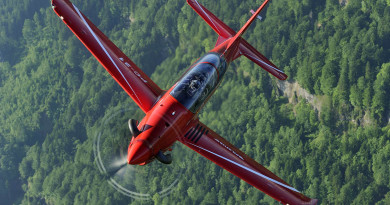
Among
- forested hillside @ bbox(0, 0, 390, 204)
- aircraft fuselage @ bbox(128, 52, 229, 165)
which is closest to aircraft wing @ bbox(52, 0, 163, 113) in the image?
aircraft fuselage @ bbox(128, 52, 229, 165)

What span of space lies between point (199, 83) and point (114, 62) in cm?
845

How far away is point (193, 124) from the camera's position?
53250 millimetres

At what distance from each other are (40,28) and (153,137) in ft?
502

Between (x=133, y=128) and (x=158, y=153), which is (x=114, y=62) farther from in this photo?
(x=158, y=153)

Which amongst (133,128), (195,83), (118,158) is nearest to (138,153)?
(133,128)

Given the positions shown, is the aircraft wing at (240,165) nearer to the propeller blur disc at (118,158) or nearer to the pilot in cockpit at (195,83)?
the pilot in cockpit at (195,83)

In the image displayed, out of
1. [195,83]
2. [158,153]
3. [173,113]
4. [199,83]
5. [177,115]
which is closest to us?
[158,153]

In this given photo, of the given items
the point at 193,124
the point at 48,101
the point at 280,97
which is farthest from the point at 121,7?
the point at 193,124

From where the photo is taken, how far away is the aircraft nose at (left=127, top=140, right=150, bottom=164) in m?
47.0

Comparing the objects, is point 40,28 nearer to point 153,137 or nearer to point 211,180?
point 211,180

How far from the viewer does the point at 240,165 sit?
53375 millimetres

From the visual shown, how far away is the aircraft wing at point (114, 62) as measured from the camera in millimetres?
53594

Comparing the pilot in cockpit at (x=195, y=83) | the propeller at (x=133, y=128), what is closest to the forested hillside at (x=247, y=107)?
the pilot in cockpit at (x=195, y=83)

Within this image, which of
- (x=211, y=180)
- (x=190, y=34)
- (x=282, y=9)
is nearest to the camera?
(x=211, y=180)
